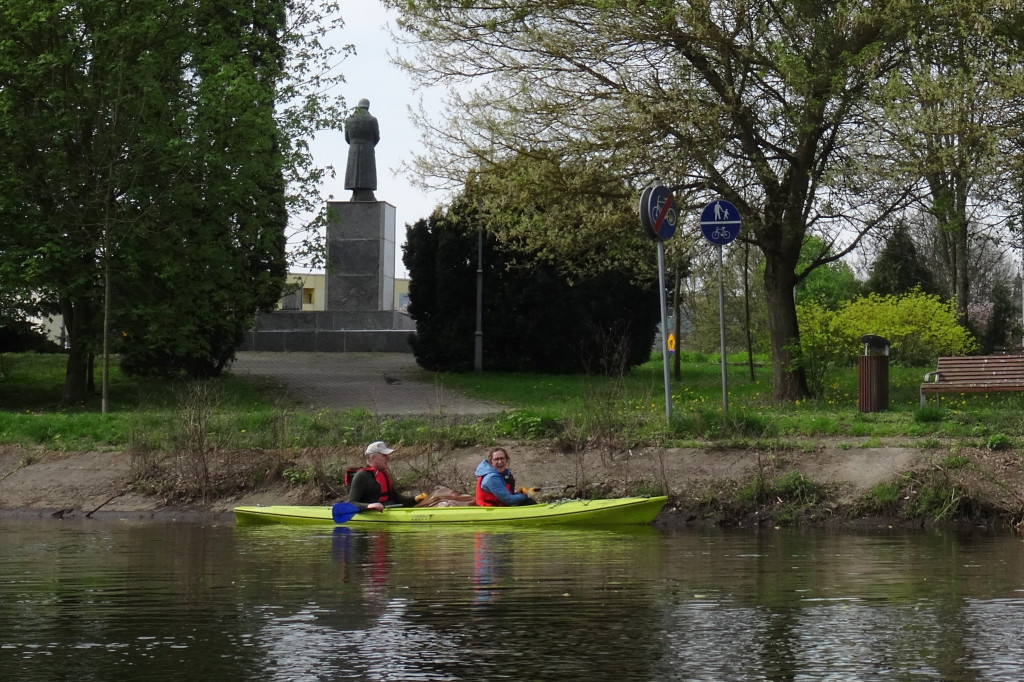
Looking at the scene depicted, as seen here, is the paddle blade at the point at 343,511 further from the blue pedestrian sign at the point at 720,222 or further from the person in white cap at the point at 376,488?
the blue pedestrian sign at the point at 720,222

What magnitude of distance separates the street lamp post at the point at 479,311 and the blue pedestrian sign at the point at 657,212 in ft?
54.0

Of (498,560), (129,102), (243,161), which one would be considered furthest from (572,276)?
(498,560)

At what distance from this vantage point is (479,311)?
113ft

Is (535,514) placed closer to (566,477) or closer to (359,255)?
(566,477)

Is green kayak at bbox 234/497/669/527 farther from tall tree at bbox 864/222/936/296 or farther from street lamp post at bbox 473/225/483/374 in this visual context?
tall tree at bbox 864/222/936/296

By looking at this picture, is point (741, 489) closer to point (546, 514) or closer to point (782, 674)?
point (546, 514)

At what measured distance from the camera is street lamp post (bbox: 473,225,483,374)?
112 feet

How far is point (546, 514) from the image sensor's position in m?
14.7

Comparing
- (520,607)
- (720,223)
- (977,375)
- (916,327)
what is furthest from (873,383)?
(916,327)

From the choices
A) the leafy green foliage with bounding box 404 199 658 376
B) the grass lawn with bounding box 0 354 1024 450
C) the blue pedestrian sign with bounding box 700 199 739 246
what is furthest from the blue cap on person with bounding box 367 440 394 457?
the leafy green foliage with bounding box 404 199 658 376

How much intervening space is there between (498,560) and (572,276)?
74.0 ft

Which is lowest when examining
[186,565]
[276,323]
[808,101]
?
[186,565]

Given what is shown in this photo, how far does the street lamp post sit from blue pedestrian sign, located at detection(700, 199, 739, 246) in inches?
668

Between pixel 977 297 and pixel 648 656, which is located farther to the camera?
pixel 977 297
